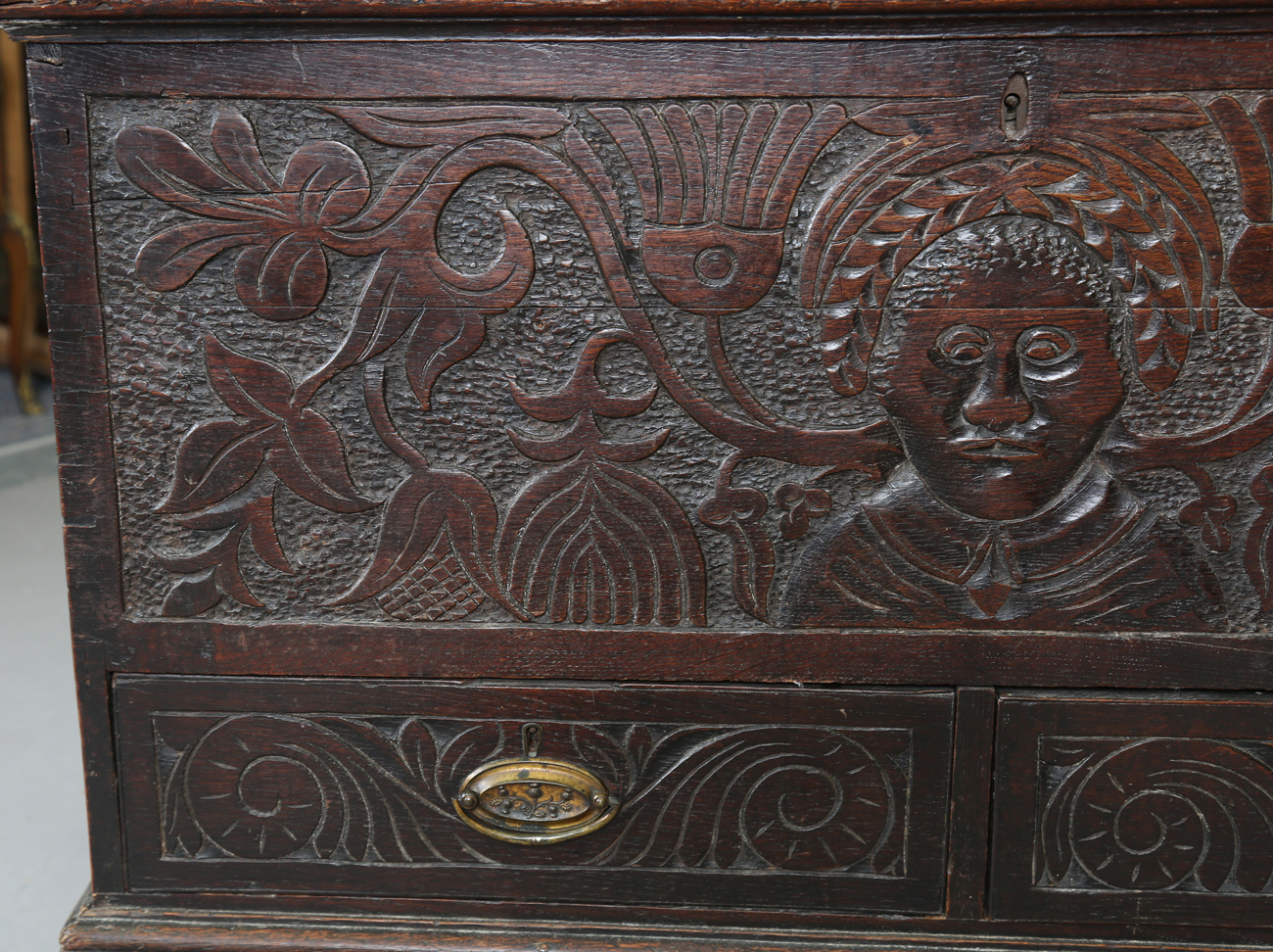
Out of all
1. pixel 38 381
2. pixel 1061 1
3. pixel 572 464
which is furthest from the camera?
pixel 38 381

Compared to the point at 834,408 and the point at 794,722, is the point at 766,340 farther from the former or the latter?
the point at 794,722

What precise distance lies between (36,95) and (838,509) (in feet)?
2.58

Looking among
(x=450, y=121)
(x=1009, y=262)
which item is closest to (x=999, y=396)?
(x=1009, y=262)

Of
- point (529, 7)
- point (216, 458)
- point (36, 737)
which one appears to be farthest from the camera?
point (36, 737)

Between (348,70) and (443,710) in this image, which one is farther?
(443,710)

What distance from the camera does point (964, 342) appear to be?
93 cm

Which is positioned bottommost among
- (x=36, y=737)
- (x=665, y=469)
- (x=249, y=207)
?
(x=36, y=737)

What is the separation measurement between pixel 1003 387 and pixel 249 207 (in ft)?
2.24

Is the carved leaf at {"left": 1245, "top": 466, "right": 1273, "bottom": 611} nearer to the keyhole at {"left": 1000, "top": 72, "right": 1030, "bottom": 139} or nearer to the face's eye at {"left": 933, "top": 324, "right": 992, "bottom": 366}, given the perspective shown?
the face's eye at {"left": 933, "top": 324, "right": 992, "bottom": 366}

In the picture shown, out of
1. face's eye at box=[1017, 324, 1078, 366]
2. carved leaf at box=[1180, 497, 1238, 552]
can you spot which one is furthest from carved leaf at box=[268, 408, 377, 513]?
carved leaf at box=[1180, 497, 1238, 552]

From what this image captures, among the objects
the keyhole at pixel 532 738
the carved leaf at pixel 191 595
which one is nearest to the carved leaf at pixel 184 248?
the carved leaf at pixel 191 595

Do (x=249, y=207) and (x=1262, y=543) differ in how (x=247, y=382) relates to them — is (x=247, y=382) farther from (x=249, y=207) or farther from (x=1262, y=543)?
(x=1262, y=543)

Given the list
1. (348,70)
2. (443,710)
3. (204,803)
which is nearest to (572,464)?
(443,710)

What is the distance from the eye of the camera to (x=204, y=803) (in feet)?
3.41
